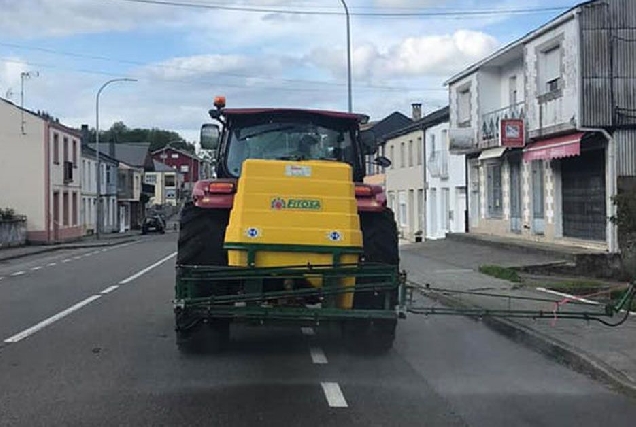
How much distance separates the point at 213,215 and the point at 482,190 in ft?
86.2

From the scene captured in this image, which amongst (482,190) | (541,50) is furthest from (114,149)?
(541,50)

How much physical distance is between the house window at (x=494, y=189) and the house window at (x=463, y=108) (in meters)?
2.33

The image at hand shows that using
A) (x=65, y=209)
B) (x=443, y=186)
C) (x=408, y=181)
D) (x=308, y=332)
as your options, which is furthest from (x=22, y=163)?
(x=308, y=332)

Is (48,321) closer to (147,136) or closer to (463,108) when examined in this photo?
(463,108)

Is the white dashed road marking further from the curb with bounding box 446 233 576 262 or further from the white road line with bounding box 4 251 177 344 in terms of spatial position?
the curb with bounding box 446 233 576 262

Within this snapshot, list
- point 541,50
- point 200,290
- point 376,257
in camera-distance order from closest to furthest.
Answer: point 200,290 < point 376,257 < point 541,50

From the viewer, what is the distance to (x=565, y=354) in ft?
32.9

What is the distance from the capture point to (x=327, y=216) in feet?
31.0

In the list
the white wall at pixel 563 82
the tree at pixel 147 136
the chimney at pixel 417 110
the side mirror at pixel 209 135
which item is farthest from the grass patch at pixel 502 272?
the tree at pixel 147 136

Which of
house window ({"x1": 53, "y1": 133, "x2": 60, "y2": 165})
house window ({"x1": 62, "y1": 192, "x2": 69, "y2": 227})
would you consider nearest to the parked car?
house window ({"x1": 62, "y1": 192, "x2": 69, "y2": 227})

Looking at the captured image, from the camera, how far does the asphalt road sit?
23.4 feet

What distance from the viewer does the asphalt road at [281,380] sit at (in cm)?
714

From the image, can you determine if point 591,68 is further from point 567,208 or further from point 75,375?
point 75,375

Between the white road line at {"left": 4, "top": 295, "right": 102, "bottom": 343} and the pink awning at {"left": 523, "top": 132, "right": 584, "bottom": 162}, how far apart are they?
43.8 ft
